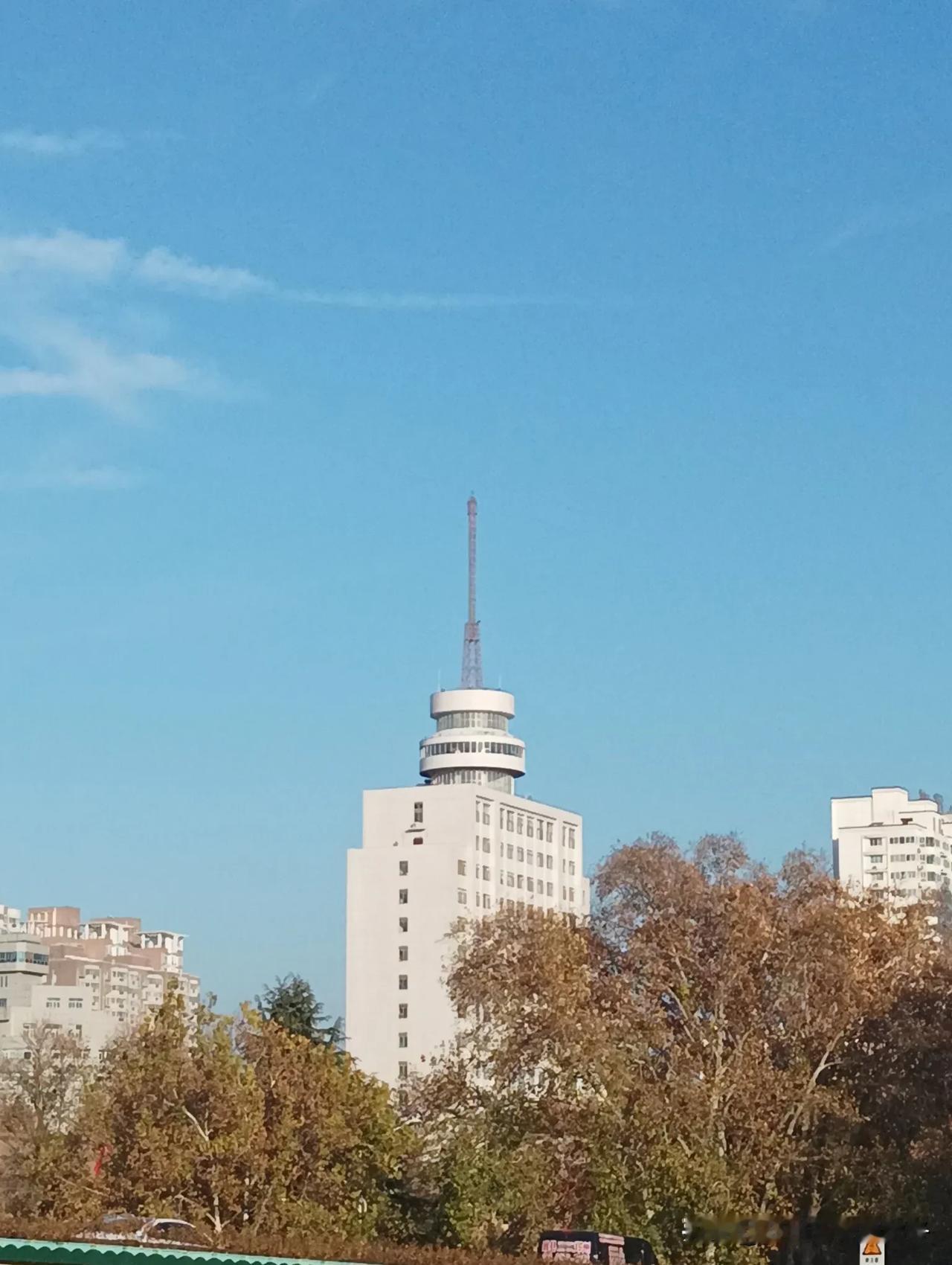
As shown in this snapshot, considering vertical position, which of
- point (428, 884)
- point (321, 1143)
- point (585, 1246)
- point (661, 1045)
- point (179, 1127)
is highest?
point (428, 884)

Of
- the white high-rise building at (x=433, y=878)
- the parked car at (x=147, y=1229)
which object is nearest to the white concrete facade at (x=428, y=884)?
the white high-rise building at (x=433, y=878)

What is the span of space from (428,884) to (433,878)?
66 centimetres

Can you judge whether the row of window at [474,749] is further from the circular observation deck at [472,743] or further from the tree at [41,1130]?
the tree at [41,1130]

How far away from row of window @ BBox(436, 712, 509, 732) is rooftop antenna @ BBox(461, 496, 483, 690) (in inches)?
177

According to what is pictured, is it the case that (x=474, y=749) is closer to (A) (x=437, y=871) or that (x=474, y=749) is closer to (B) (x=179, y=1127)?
(A) (x=437, y=871)

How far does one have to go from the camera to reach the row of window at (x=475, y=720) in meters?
184

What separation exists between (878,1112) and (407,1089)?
47.5 ft

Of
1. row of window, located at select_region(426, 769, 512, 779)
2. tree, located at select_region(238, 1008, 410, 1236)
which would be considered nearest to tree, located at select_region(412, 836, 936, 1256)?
tree, located at select_region(238, 1008, 410, 1236)

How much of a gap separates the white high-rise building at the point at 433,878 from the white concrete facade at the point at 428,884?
83 millimetres

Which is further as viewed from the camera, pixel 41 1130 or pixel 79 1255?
pixel 41 1130

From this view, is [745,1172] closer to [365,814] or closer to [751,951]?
[751,951]

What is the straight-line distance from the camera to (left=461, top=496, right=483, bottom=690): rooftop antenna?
18825cm

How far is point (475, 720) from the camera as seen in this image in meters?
184

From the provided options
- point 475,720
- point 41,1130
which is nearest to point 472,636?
point 475,720
